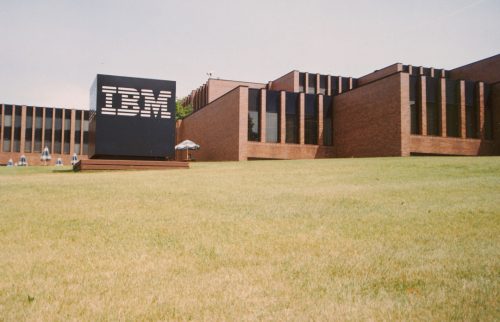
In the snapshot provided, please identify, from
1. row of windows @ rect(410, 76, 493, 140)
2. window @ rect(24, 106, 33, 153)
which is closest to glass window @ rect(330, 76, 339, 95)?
row of windows @ rect(410, 76, 493, 140)

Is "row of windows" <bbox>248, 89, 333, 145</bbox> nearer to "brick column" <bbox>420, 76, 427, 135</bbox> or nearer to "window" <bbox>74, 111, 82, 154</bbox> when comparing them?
"brick column" <bbox>420, 76, 427, 135</bbox>

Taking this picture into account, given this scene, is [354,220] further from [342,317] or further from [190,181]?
[190,181]

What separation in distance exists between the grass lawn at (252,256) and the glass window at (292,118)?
26.3m

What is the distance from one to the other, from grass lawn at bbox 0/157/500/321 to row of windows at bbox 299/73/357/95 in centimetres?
4526

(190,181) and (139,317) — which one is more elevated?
(190,181)

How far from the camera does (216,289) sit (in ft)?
15.5

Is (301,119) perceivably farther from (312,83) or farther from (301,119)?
(312,83)

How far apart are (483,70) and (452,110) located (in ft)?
46.6

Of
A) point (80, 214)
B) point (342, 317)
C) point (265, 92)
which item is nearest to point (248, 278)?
point (342, 317)

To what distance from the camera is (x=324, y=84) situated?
2261 inches

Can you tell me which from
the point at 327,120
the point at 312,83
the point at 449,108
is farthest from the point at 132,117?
the point at 312,83

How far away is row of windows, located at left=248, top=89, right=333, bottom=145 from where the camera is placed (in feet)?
123

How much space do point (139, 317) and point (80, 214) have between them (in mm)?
5595

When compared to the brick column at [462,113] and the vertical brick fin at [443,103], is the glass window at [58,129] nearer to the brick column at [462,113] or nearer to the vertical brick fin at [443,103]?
the vertical brick fin at [443,103]
